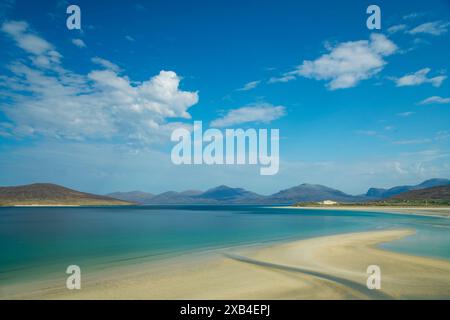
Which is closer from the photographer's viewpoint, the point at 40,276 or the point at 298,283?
the point at 298,283

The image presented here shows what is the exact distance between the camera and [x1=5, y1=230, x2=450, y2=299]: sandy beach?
11.1 metres

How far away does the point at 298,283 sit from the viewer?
12.3m

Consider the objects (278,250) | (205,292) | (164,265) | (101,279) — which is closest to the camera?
(205,292)

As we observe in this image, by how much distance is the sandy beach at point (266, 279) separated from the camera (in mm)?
11055

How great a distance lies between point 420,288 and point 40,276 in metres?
17.5

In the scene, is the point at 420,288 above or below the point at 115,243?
above

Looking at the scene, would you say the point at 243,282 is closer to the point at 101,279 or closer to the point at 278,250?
the point at 101,279

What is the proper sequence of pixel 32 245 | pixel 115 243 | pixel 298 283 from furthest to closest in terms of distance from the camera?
pixel 115 243 < pixel 32 245 < pixel 298 283

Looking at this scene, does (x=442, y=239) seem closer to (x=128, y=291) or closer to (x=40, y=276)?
(x=128, y=291)

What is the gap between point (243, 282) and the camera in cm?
1265

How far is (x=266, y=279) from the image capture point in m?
13.1

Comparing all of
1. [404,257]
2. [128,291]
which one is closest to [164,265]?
[128,291]
